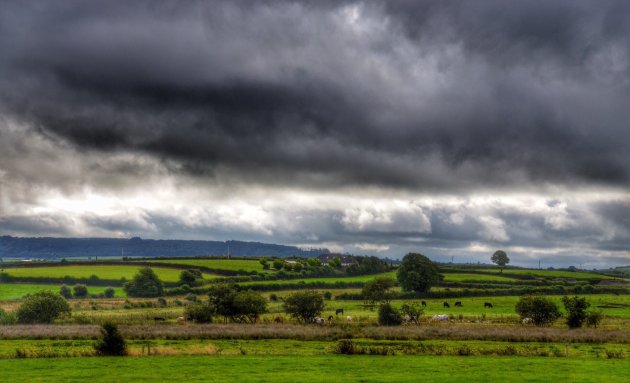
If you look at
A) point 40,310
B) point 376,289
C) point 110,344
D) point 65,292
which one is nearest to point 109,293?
point 65,292

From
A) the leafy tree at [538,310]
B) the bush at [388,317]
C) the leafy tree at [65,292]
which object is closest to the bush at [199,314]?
the bush at [388,317]

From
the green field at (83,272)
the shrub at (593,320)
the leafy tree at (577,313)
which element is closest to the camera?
the shrub at (593,320)

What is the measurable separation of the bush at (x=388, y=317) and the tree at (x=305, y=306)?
1172 cm

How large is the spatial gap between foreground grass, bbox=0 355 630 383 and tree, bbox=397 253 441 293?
10255 cm

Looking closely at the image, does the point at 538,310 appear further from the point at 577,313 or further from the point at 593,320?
the point at 593,320

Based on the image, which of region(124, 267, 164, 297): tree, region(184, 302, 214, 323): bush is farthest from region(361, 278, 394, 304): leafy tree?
region(124, 267, 164, 297): tree

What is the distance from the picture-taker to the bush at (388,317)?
84312mm

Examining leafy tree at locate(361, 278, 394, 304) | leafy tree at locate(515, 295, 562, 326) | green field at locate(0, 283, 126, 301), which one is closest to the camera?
leafy tree at locate(515, 295, 562, 326)

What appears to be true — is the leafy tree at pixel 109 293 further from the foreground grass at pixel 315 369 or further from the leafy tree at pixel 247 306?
the foreground grass at pixel 315 369

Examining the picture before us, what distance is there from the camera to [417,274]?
15325cm

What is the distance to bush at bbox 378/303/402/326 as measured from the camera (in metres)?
84.3

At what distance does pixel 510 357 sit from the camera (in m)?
52.4

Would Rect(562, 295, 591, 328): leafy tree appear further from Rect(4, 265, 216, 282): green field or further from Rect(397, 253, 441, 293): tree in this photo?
Rect(4, 265, 216, 282): green field

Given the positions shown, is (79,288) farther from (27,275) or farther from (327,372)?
(327,372)
